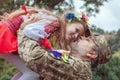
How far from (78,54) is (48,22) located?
14.8 inches

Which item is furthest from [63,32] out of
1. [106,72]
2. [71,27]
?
[106,72]

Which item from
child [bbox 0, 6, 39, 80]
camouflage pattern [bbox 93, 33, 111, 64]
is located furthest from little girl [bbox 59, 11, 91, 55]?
child [bbox 0, 6, 39, 80]

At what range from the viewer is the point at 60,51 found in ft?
13.6

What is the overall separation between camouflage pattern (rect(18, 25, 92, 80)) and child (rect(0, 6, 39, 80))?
13cm

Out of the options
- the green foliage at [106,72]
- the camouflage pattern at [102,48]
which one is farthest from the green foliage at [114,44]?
the camouflage pattern at [102,48]

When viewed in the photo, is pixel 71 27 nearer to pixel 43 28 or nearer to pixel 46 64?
pixel 43 28

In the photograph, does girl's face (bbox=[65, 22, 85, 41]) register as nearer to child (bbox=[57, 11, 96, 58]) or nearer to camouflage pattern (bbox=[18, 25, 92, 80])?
child (bbox=[57, 11, 96, 58])

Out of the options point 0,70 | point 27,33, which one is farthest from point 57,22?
point 0,70

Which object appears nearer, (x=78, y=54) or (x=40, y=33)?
(x=40, y=33)

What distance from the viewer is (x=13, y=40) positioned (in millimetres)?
4215

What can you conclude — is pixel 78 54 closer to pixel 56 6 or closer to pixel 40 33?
pixel 40 33

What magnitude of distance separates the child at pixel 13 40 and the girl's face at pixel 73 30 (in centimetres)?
33

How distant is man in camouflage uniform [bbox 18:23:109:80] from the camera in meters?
3.96

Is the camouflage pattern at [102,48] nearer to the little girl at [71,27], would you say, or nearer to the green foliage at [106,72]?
the little girl at [71,27]
